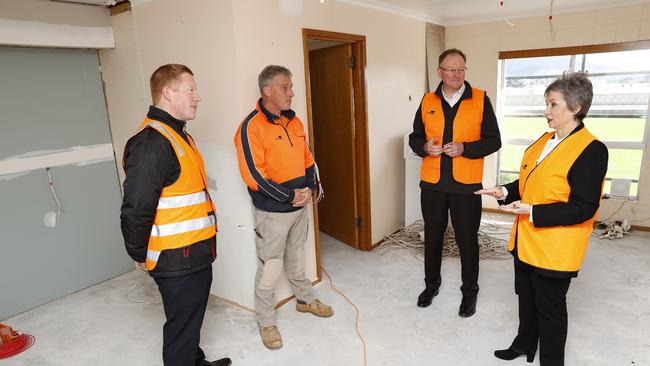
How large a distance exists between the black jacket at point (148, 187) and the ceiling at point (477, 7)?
2227 millimetres

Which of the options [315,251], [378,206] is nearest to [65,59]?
[315,251]

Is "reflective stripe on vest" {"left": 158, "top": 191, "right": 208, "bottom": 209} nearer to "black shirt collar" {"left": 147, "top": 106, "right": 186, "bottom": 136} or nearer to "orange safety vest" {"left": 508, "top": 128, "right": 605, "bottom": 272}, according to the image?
"black shirt collar" {"left": 147, "top": 106, "right": 186, "bottom": 136}

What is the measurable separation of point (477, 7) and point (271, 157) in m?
2.88

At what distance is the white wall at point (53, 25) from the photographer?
2602 mm

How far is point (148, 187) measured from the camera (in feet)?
5.06

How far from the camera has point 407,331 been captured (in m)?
2.49

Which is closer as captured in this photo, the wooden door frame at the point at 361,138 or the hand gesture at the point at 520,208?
the hand gesture at the point at 520,208

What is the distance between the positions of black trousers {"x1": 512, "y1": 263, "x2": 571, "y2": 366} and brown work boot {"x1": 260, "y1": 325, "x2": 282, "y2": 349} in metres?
1.37

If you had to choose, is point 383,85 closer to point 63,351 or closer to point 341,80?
point 341,80

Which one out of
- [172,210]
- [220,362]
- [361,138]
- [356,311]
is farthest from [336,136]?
[172,210]

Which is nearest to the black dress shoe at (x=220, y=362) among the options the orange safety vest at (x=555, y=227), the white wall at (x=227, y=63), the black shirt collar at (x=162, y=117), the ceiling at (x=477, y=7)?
the white wall at (x=227, y=63)

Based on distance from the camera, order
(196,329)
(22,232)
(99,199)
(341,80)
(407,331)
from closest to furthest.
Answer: (196,329) → (407,331) → (22,232) → (99,199) → (341,80)

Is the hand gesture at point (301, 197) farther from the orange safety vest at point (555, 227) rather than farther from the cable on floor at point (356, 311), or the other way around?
the orange safety vest at point (555, 227)

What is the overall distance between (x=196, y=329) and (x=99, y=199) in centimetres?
206
